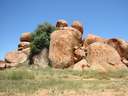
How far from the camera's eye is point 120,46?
39.2 m

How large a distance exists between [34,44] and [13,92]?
1005 inches

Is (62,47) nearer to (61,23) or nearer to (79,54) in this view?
(79,54)

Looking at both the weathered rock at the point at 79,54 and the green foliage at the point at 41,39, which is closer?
the weathered rock at the point at 79,54

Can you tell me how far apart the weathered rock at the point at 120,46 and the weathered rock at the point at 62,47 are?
526cm

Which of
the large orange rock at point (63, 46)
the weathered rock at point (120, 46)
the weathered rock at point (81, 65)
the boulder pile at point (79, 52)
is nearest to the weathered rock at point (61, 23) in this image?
the boulder pile at point (79, 52)

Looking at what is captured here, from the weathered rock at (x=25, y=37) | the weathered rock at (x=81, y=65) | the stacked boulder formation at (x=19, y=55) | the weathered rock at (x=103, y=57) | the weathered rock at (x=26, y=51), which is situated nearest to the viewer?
the weathered rock at (x=81, y=65)

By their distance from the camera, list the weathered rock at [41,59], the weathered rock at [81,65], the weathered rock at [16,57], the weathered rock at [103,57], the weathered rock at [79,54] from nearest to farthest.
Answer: the weathered rock at [81,65] < the weathered rock at [103,57] < the weathered rock at [79,54] < the weathered rock at [41,59] < the weathered rock at [16,57]

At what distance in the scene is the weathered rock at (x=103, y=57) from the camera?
35219 mm

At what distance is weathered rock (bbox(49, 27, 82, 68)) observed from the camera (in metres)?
37.6

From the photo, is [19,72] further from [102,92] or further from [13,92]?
[102,92]

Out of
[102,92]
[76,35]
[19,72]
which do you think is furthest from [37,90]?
[76,35]

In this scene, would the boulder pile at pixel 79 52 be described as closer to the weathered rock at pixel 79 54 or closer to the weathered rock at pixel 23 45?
the weathered rock at pixel 79 54

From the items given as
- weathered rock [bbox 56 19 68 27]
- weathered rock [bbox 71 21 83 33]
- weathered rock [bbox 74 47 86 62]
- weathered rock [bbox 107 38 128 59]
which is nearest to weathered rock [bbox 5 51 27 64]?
weathered rock [bbox 56 19 68 27]

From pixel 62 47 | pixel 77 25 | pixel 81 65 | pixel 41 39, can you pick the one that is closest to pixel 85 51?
pixel 62 47
